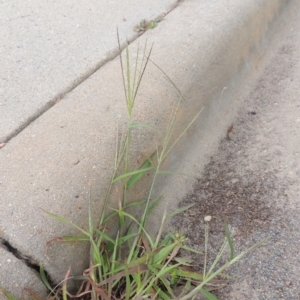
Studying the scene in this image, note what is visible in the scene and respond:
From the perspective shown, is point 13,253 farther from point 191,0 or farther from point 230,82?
point 191,0

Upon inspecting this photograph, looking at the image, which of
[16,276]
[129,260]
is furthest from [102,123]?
[16,276]

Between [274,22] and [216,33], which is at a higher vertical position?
[216,33]

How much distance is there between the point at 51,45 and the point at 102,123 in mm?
630

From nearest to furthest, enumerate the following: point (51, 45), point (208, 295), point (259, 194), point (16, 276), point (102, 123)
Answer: point (16, 276) < point (208, 295) < point (102, 123) < point (259, 194) < point (51, 45)

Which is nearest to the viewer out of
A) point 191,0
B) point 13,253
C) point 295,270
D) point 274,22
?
point 13,253

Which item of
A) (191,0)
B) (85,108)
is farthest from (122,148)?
(191,0)

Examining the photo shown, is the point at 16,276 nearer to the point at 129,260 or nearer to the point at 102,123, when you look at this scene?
the point at 129,260

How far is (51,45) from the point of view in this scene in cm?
196

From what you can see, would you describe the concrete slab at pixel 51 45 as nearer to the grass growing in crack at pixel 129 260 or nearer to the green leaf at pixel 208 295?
the grass growing in crack at pixel 129 260

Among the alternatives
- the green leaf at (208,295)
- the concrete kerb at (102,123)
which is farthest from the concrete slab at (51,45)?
the green leaf at (208,295)

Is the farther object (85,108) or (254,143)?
(254,143)

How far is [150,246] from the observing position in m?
1.42

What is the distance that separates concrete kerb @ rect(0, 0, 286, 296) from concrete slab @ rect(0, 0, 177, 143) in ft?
0.24

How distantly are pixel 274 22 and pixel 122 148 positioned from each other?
4.54 feet
